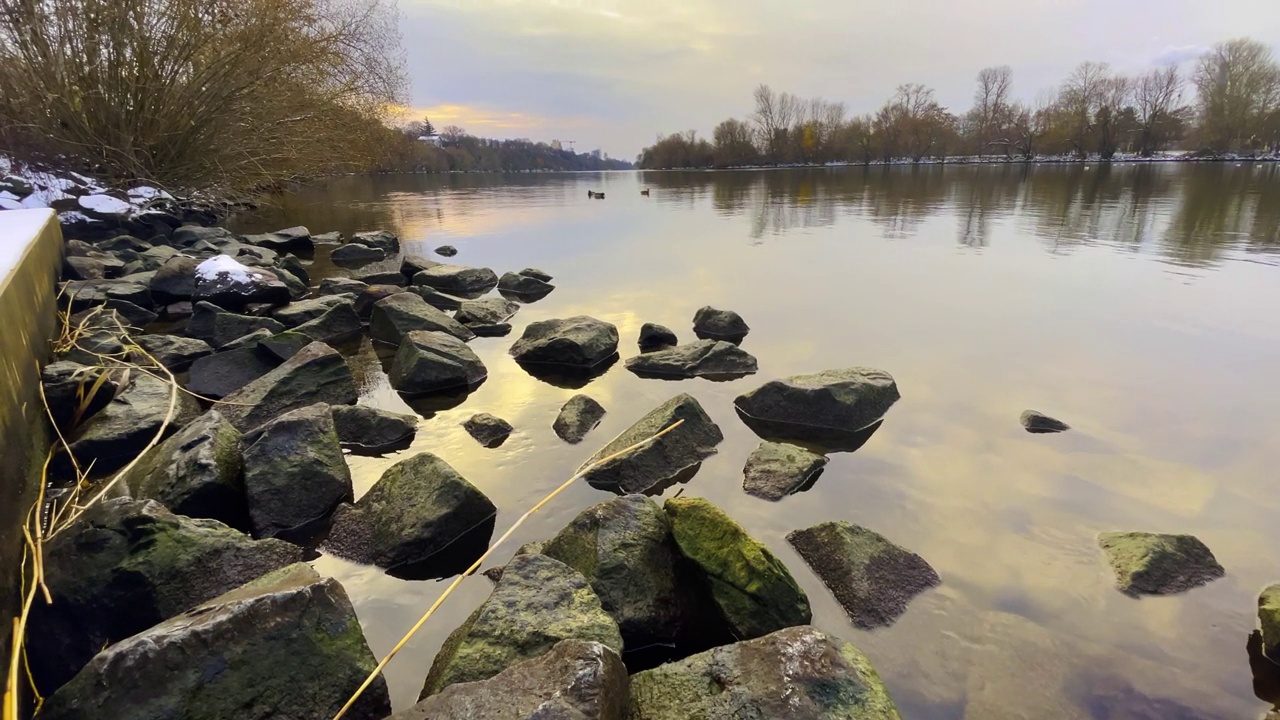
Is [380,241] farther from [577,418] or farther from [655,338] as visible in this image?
[577,418]

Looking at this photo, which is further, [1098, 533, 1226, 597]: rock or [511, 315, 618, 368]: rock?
[511, 315, 618, 368]: rock

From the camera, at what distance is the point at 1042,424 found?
5301 mm

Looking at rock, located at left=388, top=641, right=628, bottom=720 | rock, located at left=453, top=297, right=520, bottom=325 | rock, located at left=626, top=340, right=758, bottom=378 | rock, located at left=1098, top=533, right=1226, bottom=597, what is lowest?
rock, located at left=1098, top=533, right=1226, bottom=597

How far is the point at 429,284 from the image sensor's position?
10.8 meters

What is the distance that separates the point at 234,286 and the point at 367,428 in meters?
4.74

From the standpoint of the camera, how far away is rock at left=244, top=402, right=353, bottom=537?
371cm

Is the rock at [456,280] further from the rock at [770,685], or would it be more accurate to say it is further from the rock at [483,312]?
Result: the rock at [770,685]

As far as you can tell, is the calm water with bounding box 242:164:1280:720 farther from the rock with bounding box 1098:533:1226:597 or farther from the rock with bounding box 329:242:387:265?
the rock with bounding box 329:242:387:265

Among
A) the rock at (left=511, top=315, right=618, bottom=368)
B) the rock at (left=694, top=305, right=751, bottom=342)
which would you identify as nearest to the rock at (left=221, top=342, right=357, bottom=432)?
the rock at (left=511, top=315, right=618, bottom=368)

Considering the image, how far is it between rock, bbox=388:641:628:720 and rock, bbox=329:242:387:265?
13.1 m

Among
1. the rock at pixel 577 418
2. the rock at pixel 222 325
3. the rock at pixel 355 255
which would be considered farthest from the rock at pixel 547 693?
the rock at pixel 355 255

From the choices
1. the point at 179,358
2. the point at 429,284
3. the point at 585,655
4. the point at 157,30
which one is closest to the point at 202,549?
the point at 585,655

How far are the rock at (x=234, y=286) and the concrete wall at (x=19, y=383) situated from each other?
6.77 feet

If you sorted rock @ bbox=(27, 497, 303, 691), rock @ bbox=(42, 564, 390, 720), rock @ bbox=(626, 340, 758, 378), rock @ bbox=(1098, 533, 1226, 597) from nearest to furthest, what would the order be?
rock @ bbox=(42, 564, 390, 720) < rock @ bbox=(27, 497, 303, 691) < rock @ bbox=(1098, 533, 1226, 597) < rock @ bbox=(626, 340, 758, 378)
